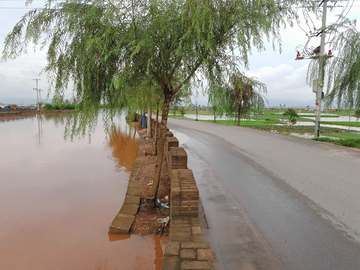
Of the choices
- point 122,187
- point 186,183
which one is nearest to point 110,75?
point 186,183

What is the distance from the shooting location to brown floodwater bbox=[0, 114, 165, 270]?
3936 mm

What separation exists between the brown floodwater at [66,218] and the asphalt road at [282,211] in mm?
1433

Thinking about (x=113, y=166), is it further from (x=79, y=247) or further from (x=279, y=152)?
(x=279, y=152)

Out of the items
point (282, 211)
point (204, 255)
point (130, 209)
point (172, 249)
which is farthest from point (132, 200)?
point (204, 255)

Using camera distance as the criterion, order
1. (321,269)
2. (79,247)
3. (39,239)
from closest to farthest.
Answer: (321,269) < (79,247) < (39,239)

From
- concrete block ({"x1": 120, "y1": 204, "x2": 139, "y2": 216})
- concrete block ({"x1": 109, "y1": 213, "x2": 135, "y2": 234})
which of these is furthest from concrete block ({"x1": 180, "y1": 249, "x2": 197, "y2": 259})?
concrete block ({"x1": 120, "y1": 204, "x2": 139, "y2": 216})

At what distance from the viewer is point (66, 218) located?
17.9 feet

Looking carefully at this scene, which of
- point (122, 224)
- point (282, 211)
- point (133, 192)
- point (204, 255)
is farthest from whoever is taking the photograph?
point (133, 192)

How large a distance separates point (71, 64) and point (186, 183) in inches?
124

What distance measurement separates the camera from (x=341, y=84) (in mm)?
13023

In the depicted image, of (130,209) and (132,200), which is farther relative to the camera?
(132,200)

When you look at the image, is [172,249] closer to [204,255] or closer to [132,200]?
[204,255]

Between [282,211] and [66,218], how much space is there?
16.8 ft

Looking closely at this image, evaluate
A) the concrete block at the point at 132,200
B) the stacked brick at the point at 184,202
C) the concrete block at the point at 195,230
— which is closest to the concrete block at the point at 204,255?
the concrete block at the point at 195,230
